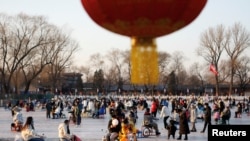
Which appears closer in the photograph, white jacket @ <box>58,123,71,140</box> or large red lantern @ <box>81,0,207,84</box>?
large red lantern @ <box>81,0,207,84</box>

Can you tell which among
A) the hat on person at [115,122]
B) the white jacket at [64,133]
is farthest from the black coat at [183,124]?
the white jacket at [64,133]

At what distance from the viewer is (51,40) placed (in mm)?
54562

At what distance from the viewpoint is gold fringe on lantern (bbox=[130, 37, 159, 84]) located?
25.1ft

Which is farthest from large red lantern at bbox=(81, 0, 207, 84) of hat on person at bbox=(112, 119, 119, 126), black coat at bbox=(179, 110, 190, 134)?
black coat at bbox=(179, 110, 190, 134)

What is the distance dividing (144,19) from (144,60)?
0.95 meters

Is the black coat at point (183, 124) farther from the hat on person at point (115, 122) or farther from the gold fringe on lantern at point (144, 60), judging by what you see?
the gold fringe on lantern at point (144, 60)

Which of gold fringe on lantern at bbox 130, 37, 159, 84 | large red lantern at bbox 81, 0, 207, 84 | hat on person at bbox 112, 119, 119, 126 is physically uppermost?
large red lantern at bbox 81, 0, 207, 84

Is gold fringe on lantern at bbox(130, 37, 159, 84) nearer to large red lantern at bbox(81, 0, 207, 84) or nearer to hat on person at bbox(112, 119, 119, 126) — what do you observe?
large red lantern at bbox(81, 0, 207, 84)

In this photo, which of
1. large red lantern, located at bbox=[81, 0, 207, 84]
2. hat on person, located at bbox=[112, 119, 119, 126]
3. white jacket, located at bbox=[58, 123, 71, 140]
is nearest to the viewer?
large red lantern, located at bbox=[81, 0, 207, 84]

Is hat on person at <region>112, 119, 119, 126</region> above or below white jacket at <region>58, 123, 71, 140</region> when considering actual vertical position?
above

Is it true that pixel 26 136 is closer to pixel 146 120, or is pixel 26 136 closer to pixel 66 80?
pixel 146 120

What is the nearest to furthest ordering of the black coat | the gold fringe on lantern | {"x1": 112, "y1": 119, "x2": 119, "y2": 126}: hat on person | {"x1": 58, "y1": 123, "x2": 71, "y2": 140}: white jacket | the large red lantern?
the large red lantern, the gold fringe on lantern, {"x1": 58, "y1": 123, "x2": 71, "y2": 140}: white jacket, {"x1": 112, "y1": 119, "x2": 119, "y2": 126}: hat on person, the black coat

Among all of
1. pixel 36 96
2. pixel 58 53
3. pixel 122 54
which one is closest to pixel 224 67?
pixel 122 54

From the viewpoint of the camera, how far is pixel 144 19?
7.00 meters
